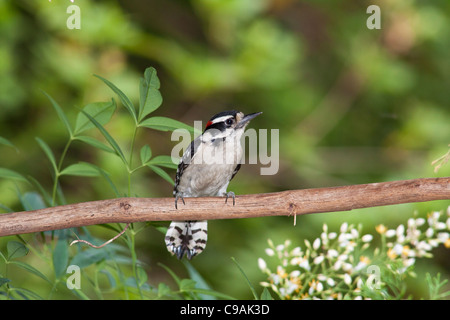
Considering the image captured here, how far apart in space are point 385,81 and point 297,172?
1195 mm

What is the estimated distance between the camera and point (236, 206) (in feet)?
6.97

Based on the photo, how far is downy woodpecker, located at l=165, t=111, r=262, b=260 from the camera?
3.20 meters

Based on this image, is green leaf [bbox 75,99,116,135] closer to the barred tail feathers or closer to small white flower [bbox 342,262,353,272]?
small white flower [bbox 342,262,353,272]

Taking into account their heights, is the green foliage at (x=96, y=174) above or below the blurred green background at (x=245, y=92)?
below

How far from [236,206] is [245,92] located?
131 inches

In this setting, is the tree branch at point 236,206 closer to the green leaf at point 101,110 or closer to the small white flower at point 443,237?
the small white flower at point 443,237

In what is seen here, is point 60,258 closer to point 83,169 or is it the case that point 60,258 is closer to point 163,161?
point 83,169

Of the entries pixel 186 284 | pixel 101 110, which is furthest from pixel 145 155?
pixel 186 284

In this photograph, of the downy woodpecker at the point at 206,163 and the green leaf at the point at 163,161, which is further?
the downy woodpecker at the point at 206,163

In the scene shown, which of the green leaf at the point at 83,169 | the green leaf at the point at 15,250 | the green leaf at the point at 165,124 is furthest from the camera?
the green leaf at the point at 83,169

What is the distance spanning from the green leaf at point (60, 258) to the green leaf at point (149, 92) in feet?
2.34

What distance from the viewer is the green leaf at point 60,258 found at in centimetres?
220

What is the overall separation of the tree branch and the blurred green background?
6.75 feet

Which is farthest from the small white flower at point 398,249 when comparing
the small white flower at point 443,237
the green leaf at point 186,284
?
the green leaf at point 186,284
